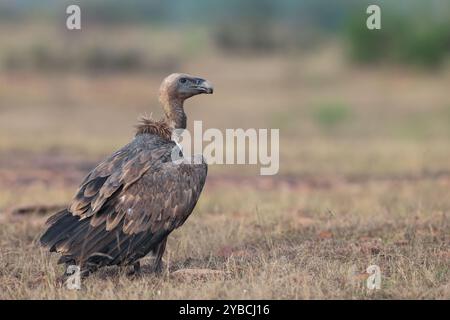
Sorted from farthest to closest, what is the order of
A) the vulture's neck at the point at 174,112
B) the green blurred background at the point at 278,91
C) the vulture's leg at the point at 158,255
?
1. the green blurred background at the point at 278,91
2. the vulture's neck at the point at 174,112
3. the vulture's leg at the point at 158,255

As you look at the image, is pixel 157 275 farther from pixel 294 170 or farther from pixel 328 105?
pixel 328 105

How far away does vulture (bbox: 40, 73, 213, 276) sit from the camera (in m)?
6.84

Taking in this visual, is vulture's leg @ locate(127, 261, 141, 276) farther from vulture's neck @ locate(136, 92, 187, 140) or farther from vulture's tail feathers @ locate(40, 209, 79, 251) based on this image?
vulture's neck @ locate(136, 92, 187, 140)

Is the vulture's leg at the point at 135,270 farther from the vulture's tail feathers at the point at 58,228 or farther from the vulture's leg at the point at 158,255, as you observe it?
the vulture's tail feathers at the point at 58,228

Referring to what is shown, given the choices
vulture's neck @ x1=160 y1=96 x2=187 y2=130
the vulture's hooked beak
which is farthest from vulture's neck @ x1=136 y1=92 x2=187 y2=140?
the vulture's hooked beak

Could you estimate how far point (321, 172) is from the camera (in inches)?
606

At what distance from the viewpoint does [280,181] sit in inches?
574

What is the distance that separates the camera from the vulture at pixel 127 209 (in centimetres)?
684

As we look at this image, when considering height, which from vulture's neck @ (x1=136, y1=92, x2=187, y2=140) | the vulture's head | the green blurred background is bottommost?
the green blurred background

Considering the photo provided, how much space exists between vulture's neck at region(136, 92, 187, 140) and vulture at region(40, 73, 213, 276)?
11.2 inches

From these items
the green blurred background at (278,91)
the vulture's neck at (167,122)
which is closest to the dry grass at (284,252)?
the vulture's neck at (167,122)

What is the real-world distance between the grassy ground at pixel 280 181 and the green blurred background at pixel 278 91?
0.27ft
